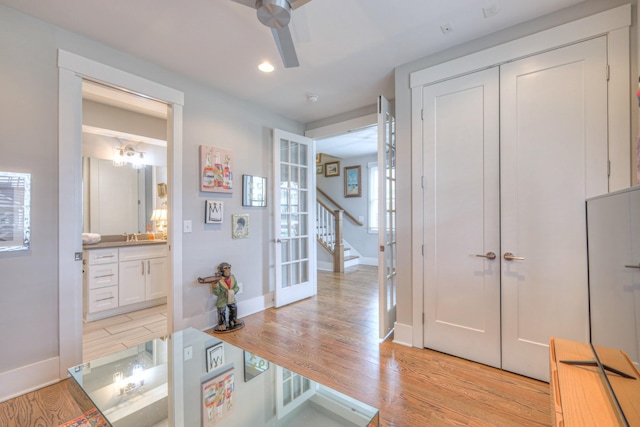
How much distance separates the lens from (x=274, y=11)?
1411mm

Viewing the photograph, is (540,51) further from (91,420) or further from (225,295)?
(91,420)

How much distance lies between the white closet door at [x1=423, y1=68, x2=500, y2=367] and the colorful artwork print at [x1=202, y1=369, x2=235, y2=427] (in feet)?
5.77

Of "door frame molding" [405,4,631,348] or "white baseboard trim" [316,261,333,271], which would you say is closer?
"door frame molding" [405,4,631,348]

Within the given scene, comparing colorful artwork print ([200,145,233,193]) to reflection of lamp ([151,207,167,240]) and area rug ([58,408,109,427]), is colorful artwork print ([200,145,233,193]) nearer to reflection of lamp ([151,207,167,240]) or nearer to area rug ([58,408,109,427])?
reflection of lamp ([151,207,167,240])

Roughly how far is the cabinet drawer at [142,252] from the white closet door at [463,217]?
339cm

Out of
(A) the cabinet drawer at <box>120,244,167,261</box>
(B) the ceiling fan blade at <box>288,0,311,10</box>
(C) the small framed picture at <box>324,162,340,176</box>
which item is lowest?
(A) the cabinet drawer at <box>120,244,167,261</box>

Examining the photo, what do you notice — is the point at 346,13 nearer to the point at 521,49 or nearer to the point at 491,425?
the point at 521,49

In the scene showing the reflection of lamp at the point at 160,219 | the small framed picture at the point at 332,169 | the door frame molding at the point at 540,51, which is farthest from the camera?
the small framed picture at the point at 332,169

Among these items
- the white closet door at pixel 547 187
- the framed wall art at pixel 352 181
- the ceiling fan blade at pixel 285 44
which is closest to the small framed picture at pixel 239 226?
the ceiling fan blade at pixel 285 44

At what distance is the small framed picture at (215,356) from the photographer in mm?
1686

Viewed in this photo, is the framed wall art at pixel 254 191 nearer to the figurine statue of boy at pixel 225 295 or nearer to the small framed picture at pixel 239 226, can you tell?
the small framed picture at pixel 239 226

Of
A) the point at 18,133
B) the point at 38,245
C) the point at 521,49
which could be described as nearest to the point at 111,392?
the point at 38,245

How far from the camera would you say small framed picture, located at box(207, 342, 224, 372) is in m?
1.69

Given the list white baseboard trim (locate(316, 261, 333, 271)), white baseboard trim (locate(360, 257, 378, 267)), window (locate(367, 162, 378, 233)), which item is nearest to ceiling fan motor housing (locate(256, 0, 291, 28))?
white baseboard trim (locate(316, 261, 333, 271))
